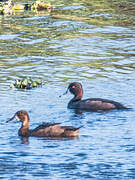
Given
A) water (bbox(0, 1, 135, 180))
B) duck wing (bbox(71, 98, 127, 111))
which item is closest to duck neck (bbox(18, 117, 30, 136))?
water (bbox(0, 1, 135, 180))

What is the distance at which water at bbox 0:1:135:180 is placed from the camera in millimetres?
15797

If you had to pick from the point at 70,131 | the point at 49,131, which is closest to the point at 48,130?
the point at 49,131

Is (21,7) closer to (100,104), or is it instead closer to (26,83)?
(26,83)

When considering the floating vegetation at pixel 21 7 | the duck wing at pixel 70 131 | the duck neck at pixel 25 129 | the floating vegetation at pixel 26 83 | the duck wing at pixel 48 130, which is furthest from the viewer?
the floating vegetation at pixel 21 7

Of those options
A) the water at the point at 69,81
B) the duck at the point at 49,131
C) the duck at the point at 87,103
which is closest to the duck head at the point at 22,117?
the duck at the point at 49,131

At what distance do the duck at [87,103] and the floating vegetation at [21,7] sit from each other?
19644 millimetres

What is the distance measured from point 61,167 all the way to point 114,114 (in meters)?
5.54

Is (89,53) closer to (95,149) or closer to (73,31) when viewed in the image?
(73,31)

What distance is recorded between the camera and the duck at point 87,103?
826 inches

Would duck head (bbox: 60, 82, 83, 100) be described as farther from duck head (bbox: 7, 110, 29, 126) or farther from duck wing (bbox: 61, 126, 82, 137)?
duck wing (bbox: 61, 126, 82, 137)

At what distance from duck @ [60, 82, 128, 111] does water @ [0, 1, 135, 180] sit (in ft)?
0.91

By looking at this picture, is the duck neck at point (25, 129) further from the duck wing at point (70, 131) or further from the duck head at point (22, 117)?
the duck wing at point (70, 131)

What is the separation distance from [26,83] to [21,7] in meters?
19.5

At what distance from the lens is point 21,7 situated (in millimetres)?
42750
